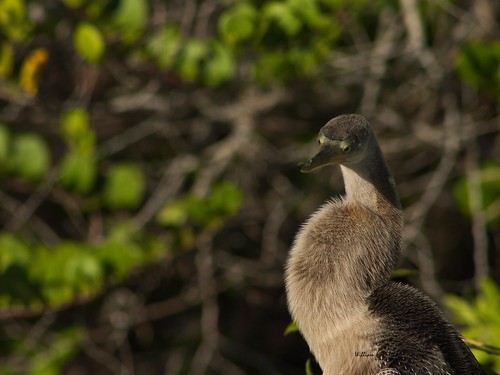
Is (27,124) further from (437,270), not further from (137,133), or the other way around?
(437,270)

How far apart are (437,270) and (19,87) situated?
2.78 metres

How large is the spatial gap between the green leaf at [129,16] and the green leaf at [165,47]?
0.12 meters

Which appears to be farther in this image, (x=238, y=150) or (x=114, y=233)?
(x=238, y=150)

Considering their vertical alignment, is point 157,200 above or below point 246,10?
below

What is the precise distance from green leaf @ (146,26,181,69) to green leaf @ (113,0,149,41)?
0.12 m

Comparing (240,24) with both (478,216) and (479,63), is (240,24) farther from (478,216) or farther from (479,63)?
(478,216)

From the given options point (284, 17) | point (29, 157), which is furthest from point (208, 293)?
point (284, 17)

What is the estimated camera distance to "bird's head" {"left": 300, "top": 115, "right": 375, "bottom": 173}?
182 cm

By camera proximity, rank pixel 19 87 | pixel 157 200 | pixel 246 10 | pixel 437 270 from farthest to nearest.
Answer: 1. pixel 437 270
2. pixel 157 200
3. pixel 19 87
4. pixel 246 10

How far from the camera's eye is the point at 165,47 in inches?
134

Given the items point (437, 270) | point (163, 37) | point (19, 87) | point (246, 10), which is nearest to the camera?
point (246, 10)

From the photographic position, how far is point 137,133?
13.7 feet

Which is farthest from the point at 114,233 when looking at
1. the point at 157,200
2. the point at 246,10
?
the point at 246,10

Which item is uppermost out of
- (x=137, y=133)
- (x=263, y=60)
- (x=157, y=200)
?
(x=263, y=60)
